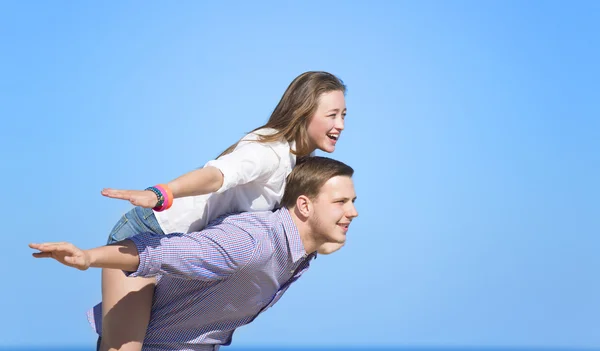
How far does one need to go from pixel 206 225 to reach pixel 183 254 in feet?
2.03

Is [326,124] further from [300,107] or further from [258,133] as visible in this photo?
[258,133]

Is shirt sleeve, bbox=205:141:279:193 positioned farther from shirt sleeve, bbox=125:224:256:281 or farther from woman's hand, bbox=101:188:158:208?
woman's hand, bbox=101:188:158:208

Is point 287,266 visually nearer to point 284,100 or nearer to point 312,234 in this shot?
point 312,234

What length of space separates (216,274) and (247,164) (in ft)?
2.00

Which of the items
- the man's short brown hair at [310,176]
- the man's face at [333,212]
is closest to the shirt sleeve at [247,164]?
Result: the man's short brown hair at [310,176]

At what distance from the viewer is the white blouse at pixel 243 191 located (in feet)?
15.9

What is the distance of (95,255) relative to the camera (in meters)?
4.11

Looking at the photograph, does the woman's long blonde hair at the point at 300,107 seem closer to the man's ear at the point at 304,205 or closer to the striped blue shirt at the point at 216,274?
the man's ear at the point at 304,205

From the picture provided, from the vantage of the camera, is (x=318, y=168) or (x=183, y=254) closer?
(x=183, y=254)

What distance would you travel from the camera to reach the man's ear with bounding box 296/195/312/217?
513 centimetres

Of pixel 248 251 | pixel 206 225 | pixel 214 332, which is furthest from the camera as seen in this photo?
pixel 214 332

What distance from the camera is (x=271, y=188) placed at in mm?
5160

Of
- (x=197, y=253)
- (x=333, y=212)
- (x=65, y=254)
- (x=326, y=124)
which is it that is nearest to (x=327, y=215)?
(x=333, y=212)

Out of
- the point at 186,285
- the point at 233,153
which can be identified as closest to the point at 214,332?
the point at 186,285
